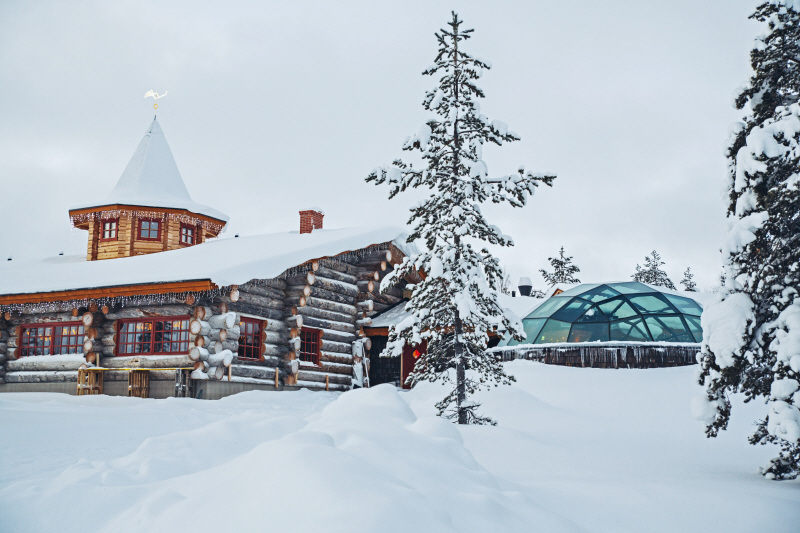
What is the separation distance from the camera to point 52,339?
1823cm

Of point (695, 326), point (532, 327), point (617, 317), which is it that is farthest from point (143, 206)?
point (695, 326)

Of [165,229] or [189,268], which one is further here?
[165,229]

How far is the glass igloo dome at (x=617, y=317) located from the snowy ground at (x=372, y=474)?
5.67m

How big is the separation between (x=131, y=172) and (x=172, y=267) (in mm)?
9867

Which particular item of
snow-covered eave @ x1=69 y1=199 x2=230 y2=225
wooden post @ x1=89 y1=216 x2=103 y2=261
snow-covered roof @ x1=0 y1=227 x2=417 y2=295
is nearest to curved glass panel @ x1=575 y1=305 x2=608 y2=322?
snow-covered roof @ x1=0 y1=227 x2=417 y2=295

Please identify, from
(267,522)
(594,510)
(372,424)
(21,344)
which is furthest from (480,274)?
(21,344)

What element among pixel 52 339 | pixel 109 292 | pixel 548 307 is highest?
pixel 109 292

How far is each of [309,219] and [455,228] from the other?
12.6 meters

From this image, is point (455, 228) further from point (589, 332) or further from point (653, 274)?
point (653, 274)

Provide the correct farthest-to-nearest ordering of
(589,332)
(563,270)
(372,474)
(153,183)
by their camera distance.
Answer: (563,270)
(153,183)
(589,332)
(372,474)

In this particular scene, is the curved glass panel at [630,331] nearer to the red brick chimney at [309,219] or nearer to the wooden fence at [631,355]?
the wooden fence at [631,355]

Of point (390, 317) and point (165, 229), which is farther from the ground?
point (165, 229)

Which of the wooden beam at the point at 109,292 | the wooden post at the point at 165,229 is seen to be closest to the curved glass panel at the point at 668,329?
the wooden beam at the point at 109,292

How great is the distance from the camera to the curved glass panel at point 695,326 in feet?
55.9
